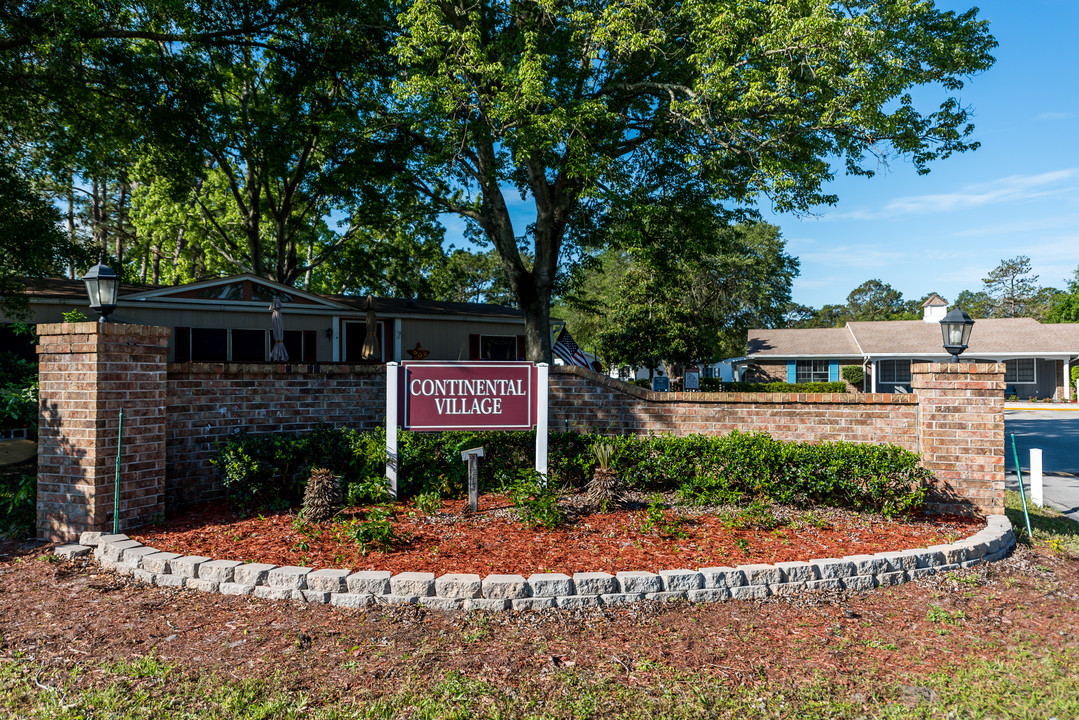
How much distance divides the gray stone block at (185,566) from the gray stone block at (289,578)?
0.63 meters

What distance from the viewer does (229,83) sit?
646 inches

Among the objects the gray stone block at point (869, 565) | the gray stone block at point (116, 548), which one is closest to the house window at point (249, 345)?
A: the gray stone block at point (116, 548)

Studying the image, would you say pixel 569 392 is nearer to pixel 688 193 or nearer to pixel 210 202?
pixel 688 193

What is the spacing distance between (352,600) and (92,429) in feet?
9.91

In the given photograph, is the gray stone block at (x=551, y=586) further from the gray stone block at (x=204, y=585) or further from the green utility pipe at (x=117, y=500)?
the green utility pipe at (x=117, y=500)

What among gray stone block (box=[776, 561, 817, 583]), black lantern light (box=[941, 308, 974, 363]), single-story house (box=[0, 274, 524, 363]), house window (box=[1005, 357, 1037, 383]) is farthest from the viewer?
house window (box=[1005, 357, 1037, 383])

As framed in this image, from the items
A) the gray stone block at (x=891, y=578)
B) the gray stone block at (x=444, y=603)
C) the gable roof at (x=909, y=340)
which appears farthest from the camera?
the gable roof at (x=909, y=340)

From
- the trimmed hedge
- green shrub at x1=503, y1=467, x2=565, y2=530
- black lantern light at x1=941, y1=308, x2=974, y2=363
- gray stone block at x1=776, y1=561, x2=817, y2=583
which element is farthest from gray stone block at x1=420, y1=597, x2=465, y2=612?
black lantern light at x1=941, y1=308, x2=974, y2=363

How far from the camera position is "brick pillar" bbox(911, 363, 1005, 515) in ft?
19.5

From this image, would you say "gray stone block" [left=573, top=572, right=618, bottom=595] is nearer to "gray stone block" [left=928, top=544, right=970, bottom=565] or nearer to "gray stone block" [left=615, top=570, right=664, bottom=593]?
"gray stone block" [left=615, top=570, right=664, bottom=593]

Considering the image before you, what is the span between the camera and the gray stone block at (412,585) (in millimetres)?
3920

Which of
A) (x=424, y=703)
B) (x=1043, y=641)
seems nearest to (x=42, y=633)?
(x=424, y=703)

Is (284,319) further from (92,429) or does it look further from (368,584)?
(368,584)

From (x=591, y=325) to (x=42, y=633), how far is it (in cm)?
3491
